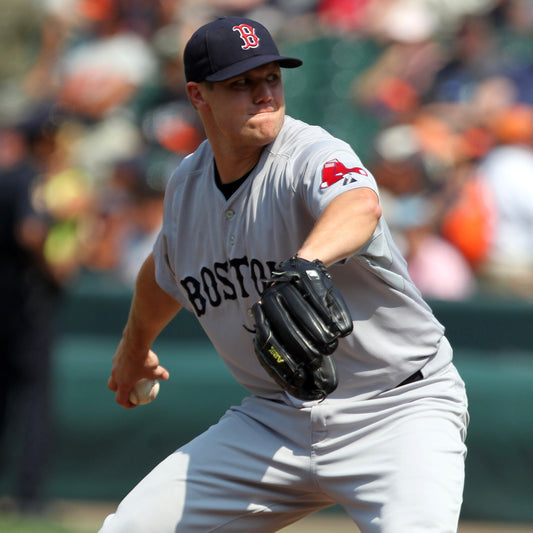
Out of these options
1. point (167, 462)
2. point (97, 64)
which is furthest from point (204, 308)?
point (97, 64)

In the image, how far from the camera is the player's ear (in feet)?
10.1

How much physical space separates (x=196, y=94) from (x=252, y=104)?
235 millimetres

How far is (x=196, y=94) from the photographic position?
3.12m

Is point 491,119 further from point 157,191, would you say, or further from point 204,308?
point 204,308

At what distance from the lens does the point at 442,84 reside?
8039mm

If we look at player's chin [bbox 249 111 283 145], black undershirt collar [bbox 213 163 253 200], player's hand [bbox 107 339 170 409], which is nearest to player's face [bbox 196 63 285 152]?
player's chin [bbox 249 111 283 145]

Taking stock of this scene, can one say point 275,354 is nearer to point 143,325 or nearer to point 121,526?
point 121,526

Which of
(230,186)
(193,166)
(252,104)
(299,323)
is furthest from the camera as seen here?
(193,166)

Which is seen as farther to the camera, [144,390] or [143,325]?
[144,390]

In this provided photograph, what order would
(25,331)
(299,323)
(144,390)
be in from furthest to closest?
(25,331) → (144,390) → (299,323)

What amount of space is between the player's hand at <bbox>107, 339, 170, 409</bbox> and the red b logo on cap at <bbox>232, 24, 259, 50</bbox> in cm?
112

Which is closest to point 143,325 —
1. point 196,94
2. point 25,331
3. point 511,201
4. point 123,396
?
point 123,396

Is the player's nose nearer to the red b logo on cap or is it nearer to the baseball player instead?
the baseball player

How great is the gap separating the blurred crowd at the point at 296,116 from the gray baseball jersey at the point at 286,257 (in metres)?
3.30
